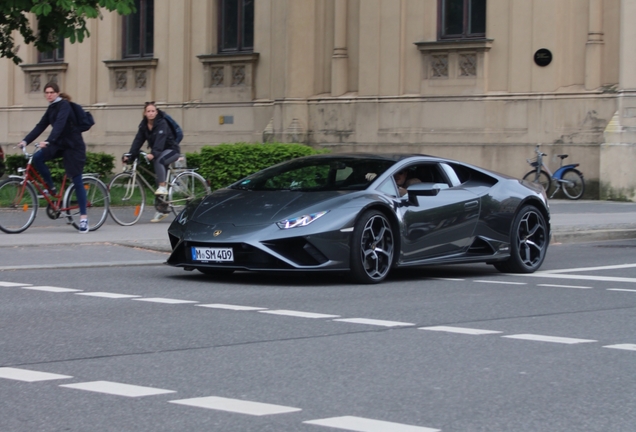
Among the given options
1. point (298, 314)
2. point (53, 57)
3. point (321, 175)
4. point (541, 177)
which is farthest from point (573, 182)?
point (53, 57)

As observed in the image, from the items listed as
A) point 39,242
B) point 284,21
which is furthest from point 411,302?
point 284,21

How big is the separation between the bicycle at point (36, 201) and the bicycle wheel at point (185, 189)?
4.83 feet

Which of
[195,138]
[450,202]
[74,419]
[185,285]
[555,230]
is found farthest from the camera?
[195,138]

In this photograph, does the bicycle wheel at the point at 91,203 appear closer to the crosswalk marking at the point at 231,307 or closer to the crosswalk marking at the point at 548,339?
the crosswalk marking at the point at 231,307

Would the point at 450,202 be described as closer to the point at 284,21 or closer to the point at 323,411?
the point at 323,411

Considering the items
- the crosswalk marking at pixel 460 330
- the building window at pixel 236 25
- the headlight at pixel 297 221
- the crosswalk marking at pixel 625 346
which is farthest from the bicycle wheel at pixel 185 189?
the building window at pixel 236 25

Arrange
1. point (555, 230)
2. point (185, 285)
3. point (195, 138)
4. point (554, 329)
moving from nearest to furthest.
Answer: point (554, 329)
point (185, 285)
point (555, 230)
point (195, 138)

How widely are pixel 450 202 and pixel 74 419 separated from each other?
676cm

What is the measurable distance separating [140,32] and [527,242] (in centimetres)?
2164

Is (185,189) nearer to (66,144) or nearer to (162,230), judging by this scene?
(162,230)

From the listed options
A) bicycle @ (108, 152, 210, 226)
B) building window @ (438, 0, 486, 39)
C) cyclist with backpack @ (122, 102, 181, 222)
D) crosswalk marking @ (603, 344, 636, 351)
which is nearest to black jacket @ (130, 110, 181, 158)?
cyclist with backpack @ (122, 102, 181, 222)

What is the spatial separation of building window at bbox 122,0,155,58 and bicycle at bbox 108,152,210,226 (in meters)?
15.4

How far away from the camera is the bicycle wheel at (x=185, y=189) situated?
55.4 feet

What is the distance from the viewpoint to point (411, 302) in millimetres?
9672
